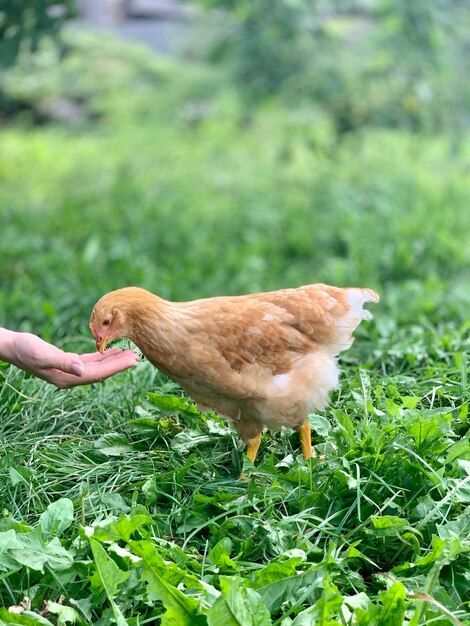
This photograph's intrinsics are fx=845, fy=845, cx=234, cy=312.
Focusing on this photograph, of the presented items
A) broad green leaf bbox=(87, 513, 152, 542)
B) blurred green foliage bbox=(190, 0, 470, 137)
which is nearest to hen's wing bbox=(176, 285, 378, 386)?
broad green leaf bbox=(87, 513, 152, 542)

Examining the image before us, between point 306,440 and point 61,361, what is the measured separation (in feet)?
3.54

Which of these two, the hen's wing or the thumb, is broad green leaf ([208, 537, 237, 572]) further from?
the thumb

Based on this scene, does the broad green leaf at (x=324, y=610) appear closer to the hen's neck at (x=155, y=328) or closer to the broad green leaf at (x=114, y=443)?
the hen's neck at (x=155, y=328)

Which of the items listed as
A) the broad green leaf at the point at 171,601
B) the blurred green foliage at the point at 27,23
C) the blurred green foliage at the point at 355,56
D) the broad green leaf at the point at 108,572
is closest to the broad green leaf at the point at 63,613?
the broad green leaf at the point at 108,572

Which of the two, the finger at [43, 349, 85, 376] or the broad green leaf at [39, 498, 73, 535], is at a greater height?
the finger at [43, 349, 85, 376]

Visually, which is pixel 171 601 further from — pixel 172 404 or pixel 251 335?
pixel 172 404

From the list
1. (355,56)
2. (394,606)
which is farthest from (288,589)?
(355,56)

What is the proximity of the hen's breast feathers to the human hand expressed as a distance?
0.13m

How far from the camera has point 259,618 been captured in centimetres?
258

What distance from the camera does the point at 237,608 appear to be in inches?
99.7

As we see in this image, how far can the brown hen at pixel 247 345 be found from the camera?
130 inches

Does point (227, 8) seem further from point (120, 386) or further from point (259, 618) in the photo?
point (259, 618)

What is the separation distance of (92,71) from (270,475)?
12002 millimetres

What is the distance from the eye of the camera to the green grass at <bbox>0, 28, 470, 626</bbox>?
278 cm
